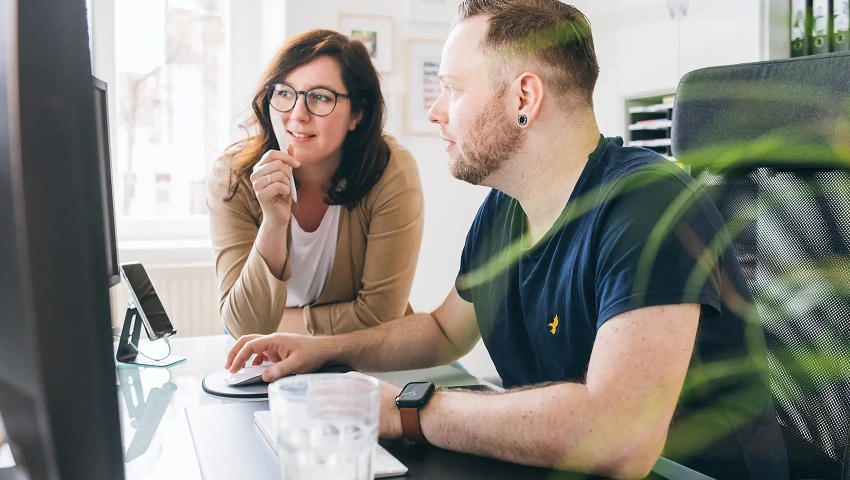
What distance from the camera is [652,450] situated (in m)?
0.78

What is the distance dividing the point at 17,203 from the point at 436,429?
55 cm

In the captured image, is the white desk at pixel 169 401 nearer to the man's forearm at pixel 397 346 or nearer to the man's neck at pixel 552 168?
the man's forearm at pixel 397 346

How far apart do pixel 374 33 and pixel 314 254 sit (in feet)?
5.38

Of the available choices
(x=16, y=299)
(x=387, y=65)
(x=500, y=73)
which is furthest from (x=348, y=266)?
(x=387, y=65)

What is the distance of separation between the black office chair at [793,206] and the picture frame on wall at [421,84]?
2181 mm

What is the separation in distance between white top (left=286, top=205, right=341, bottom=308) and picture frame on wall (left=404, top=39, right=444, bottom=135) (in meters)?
1.55

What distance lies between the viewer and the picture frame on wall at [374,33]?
3064 millimetres

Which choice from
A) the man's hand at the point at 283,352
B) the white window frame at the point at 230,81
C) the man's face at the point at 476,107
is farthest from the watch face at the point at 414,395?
the white window frame at the point at 230,81

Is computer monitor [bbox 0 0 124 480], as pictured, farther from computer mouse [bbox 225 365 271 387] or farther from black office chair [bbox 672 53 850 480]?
black office chair [bbox 672 53 850 480]

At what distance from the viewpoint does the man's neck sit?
1097mm

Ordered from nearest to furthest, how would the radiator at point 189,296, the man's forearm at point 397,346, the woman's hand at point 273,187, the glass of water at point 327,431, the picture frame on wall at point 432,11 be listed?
the glass of water at point 327,431 < the man's forearm at point 397,346 < the woman's hand at point 273,187 < the radiator at point 189,296 < the picture frame on wall at point 432,11

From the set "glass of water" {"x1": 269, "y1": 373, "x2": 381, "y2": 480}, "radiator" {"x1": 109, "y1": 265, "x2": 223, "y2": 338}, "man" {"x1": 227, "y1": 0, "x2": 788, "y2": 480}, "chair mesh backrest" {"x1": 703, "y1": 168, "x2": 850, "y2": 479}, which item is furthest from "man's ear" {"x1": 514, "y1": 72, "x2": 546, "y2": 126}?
"radiator" {"x1": 109, "y1": 265, "x2": 223, "y2": 338}

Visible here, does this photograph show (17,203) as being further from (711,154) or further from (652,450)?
(711,154)

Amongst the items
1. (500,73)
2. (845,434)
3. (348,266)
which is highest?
(500,73)
